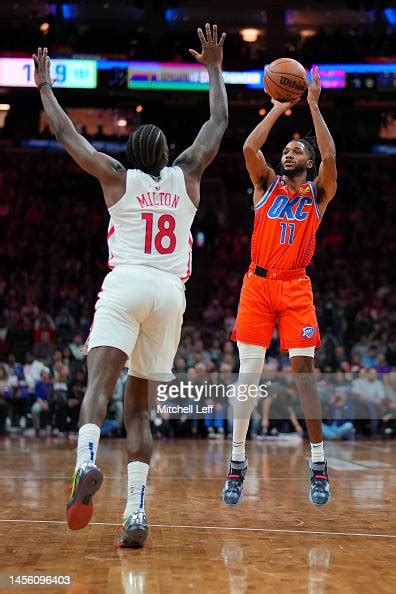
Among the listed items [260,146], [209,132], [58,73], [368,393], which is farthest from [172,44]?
[209,132]

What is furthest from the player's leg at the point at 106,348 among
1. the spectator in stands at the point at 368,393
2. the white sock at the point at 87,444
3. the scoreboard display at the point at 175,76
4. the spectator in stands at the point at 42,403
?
the scoreboard display at the point at 175,76

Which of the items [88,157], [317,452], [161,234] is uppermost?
[88,157]

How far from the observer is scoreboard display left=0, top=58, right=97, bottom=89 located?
18500 millimetres

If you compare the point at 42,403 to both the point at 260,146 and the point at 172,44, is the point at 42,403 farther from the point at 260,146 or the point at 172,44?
the point at 172,44

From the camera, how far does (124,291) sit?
4559 mm

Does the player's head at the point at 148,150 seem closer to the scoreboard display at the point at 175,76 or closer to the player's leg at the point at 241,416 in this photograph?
the player's leg at the point at 241,416

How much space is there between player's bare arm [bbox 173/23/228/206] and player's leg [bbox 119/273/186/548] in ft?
2.09

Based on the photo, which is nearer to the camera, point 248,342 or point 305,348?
point 305,348

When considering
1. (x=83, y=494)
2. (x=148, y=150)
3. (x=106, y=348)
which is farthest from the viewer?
(x=148, y=150)

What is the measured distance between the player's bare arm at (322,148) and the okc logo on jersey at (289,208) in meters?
0.13

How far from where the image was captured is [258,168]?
6.47 m

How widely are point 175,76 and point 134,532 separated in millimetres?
15982

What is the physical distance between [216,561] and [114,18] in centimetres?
2397

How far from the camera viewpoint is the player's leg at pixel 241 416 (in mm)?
6434
